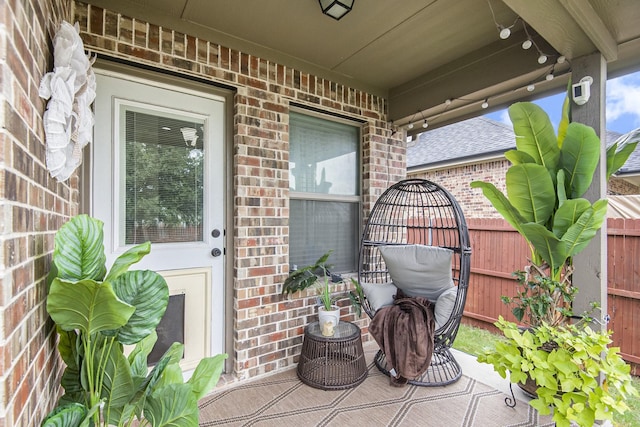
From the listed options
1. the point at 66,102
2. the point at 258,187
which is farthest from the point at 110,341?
the point at 258,187

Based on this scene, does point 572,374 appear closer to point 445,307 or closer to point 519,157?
point 445,307

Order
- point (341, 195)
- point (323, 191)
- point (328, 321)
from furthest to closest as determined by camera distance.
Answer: point (341, 195) → point (323, 191) → point (328, 321)

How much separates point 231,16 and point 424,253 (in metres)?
2.23

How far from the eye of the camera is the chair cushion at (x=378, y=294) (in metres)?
2.69

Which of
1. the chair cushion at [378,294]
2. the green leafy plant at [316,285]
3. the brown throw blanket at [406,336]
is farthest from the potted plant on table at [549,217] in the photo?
the green leafy plant at [316,285]

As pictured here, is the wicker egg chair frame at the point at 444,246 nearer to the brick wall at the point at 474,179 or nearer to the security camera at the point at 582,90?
the security camera at the point at 582,90

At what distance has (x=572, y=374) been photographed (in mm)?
1489

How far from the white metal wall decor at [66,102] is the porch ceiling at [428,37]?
835mm

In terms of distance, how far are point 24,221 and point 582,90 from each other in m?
2.85

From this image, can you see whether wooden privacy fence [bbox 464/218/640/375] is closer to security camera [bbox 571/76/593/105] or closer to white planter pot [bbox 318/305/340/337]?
security camera [bbox 571/76/593/105]

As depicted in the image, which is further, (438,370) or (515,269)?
(515,269)

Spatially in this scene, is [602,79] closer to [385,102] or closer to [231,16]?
[385,102]

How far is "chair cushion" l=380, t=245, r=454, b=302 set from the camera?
2605mm

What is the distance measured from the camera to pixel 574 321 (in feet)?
6.98
